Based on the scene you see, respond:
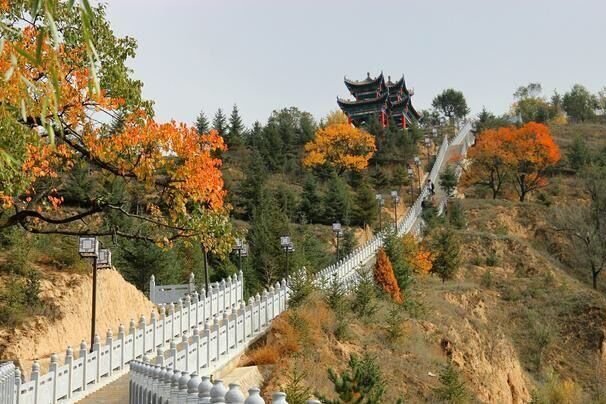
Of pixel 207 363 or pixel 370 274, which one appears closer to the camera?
pixel 207 363

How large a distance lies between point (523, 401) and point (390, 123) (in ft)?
197

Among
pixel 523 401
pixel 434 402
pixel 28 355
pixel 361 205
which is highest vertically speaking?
pixel 361 205

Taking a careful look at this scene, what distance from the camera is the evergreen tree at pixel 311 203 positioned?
182 ft

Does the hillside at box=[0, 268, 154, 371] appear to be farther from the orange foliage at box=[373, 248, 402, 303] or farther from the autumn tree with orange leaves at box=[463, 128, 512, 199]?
the autumn tree with orange leaves at box=[463, 128, 512, 199]

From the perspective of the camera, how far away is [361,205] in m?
55.4

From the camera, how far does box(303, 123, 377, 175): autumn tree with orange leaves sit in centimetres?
7151

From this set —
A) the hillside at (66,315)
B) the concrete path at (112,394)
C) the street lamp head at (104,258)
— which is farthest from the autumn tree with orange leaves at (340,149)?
the concrete path at (112,394)

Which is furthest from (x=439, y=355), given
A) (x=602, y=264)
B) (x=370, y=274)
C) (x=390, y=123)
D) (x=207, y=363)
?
(x=390, y=123)

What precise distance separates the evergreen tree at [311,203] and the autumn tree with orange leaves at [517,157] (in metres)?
16.4

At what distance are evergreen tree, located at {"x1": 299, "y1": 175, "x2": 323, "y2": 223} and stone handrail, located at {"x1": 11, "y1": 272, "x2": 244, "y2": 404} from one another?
32201mm

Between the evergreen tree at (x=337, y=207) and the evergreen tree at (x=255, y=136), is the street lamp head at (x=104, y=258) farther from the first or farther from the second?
the evergreen tree at (x=255, y=136)

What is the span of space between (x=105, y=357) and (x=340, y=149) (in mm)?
58680

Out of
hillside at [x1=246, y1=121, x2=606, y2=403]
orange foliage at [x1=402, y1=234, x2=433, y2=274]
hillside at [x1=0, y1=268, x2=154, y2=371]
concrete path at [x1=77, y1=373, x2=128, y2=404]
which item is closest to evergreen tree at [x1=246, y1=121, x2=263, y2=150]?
hillside at [x1=246, y1=121, x2=606, y2=403]

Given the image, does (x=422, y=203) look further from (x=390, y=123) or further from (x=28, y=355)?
(x=28, y=355)
